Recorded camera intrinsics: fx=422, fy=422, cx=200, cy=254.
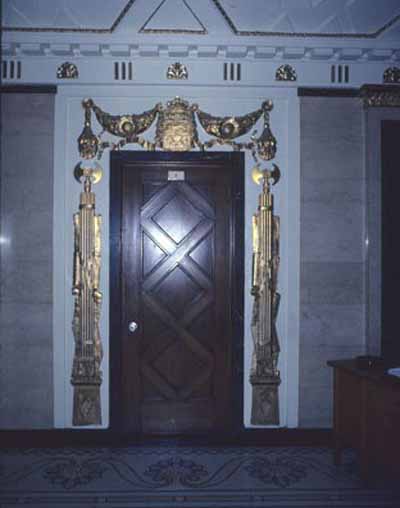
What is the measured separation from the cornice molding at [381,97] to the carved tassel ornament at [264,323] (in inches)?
41.8

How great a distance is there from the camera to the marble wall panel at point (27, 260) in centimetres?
328

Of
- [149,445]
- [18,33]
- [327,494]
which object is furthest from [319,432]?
[18,33]

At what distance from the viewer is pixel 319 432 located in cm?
334

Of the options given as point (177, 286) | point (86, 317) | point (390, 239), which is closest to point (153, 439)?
point (86, 317)

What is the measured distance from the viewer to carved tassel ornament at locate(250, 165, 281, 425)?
10.9 ft

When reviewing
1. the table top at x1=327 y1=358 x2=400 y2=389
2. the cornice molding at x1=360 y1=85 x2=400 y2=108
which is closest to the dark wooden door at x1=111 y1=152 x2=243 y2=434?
the table top at x1=327 y1=358 x2=400 y2=389

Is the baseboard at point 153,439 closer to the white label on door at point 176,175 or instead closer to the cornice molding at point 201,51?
the white label on door at point 176,175

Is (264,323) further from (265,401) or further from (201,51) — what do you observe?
(201,51)

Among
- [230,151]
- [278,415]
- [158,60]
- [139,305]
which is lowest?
[278,415]

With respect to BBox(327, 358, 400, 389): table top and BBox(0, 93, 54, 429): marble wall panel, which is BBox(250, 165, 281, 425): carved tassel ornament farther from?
BBox(0, 93, 54, 429): marble wall panel

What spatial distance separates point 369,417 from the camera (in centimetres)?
258

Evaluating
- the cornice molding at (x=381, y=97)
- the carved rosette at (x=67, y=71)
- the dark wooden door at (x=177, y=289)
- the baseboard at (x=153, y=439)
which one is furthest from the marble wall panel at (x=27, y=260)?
the cornice molding at (x=381, y=97)

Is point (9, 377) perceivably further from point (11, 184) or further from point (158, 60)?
point (158, 60)

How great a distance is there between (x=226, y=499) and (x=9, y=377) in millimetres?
1867
